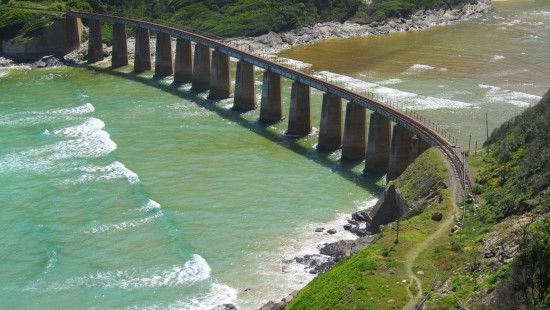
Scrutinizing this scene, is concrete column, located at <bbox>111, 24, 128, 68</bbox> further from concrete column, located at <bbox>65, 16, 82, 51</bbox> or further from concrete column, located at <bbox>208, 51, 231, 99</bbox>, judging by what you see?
concrete column, located at <bbox>208, 51, 231, 99</bbox>

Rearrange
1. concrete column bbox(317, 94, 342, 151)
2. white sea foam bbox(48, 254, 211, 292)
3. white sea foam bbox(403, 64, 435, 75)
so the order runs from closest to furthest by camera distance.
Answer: white sea foam bbox(48, 254, 211, 292)
concrete column bbox(317, 94, 342, 151)
white sea foam bbox(403, 64, 435, 75)

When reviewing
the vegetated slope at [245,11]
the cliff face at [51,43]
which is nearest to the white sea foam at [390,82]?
the vegetated slope at [245,11]

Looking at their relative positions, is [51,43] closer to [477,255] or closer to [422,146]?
[422,146]

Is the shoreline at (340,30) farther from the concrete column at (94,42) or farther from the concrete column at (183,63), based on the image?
the concrete column at (183,63)

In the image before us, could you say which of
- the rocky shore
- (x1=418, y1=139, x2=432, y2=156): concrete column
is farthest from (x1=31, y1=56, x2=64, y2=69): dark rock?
(x1=418, y1=139, x2=432, y2=156): concrete column

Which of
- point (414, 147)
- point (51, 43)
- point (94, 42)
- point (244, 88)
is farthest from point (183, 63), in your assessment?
point (414, 147)

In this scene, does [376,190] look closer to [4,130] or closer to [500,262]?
[500,262]

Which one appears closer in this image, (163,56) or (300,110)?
(300,110)

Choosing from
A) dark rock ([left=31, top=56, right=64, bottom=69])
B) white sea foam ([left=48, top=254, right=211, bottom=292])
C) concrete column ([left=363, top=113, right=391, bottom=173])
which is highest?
concrete column ([left=363, top=113, right=391, bottom=173])
